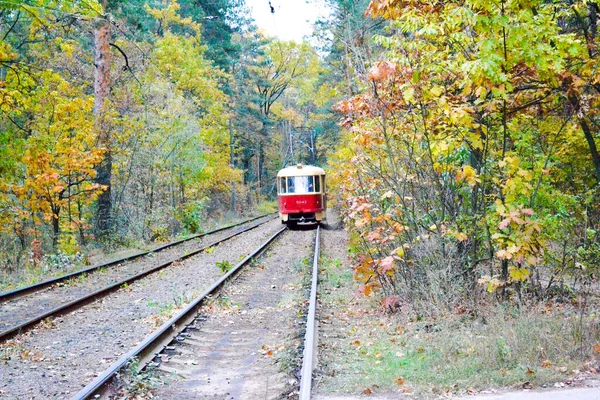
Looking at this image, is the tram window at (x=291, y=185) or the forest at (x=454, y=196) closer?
the forest at (x=454, y=196)

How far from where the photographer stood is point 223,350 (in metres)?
7.55

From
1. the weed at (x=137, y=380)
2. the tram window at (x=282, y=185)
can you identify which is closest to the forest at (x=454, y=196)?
the weed at (x=137, y=380)

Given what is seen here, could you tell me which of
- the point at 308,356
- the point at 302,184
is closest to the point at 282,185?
the point at 302,184

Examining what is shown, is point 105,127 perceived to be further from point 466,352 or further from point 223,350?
point 466,352

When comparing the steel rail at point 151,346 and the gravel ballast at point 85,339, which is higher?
the steel rail at point 151,346

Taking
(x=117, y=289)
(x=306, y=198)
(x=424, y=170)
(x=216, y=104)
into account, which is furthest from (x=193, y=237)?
(x=424, y=170)

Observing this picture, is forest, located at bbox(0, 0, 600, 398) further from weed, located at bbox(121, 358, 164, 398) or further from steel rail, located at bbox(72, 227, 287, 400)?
weed, located at bbox(121, 358, 164, 398)

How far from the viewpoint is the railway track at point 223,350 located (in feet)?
19.1

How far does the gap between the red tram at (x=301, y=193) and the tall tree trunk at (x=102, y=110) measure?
8709mm

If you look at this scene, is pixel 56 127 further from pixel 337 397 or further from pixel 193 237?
pixel 337 397

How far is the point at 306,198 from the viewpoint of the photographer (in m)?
26.9

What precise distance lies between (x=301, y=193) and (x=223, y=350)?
19.4 meters

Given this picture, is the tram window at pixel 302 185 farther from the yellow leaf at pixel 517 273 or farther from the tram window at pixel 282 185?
the yellow leaf at pixel 517 273

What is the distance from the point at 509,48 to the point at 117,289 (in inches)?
350
